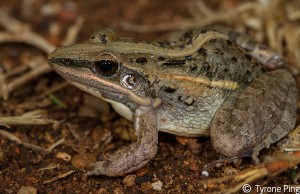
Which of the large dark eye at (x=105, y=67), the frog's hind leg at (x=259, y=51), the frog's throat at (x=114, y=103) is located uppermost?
the frog's hind leg at (x=259, y=51)

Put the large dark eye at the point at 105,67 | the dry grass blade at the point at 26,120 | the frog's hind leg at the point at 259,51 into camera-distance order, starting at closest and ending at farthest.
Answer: the large dark eye at the point at 105,67, the dry grass blade at the point at 26,120, the frog's hind leg at the point at 259,51

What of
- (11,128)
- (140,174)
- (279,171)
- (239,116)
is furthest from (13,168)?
(279,171)

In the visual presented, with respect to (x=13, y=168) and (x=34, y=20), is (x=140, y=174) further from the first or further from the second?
(x=34, y=20)

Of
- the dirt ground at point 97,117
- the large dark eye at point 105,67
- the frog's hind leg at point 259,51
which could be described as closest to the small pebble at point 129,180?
the dirt ground at point 97,117

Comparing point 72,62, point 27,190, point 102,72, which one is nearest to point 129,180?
point 27,190

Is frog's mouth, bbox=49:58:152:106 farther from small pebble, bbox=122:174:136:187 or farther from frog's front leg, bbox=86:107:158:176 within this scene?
small pebble, bbox=122:174:136:187

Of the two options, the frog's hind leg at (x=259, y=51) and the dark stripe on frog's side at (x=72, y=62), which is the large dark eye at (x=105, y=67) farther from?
the frog's hind leg at (x=259, y=51)
